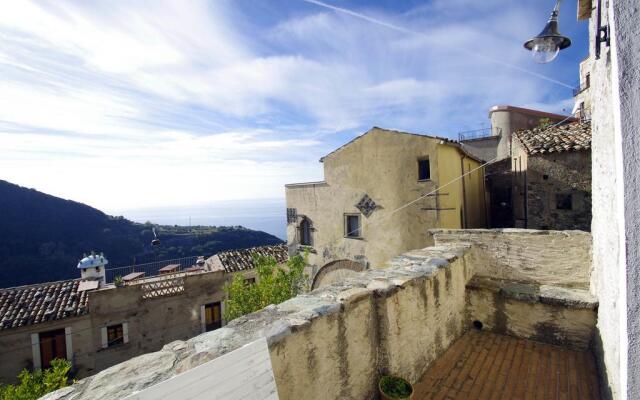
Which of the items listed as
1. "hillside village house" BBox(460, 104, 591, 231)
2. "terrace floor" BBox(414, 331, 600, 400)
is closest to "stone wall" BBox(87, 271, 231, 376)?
"terrace floor" BBox(414, 331, 600, 400)

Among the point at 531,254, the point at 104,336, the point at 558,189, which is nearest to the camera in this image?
the point at 531,254

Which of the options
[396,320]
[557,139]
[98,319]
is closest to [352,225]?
[557,139]

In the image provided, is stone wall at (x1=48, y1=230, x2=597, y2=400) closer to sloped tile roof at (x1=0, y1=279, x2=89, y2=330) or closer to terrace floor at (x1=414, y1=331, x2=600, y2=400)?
terrace floor at (x1=414, y1=331, x2=600, y2=400)

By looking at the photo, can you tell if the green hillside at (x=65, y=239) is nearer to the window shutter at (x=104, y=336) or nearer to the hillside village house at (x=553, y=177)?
the window shutter at (x=104, y=336)

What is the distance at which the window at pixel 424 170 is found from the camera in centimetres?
1097

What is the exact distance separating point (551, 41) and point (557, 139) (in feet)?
28.2

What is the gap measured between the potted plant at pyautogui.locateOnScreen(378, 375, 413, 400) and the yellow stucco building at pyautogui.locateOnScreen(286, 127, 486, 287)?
820 cm

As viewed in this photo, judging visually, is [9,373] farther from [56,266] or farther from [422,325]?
[56,266]

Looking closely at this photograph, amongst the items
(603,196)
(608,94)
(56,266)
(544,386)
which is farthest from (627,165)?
(56,266)

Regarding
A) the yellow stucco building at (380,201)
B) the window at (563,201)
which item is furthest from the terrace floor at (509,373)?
the window at (563,201)

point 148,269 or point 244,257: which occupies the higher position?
point 244,257

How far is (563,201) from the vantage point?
10609mm

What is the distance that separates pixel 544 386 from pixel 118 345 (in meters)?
16.8

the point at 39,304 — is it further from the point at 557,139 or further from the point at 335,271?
the point at 557,139
